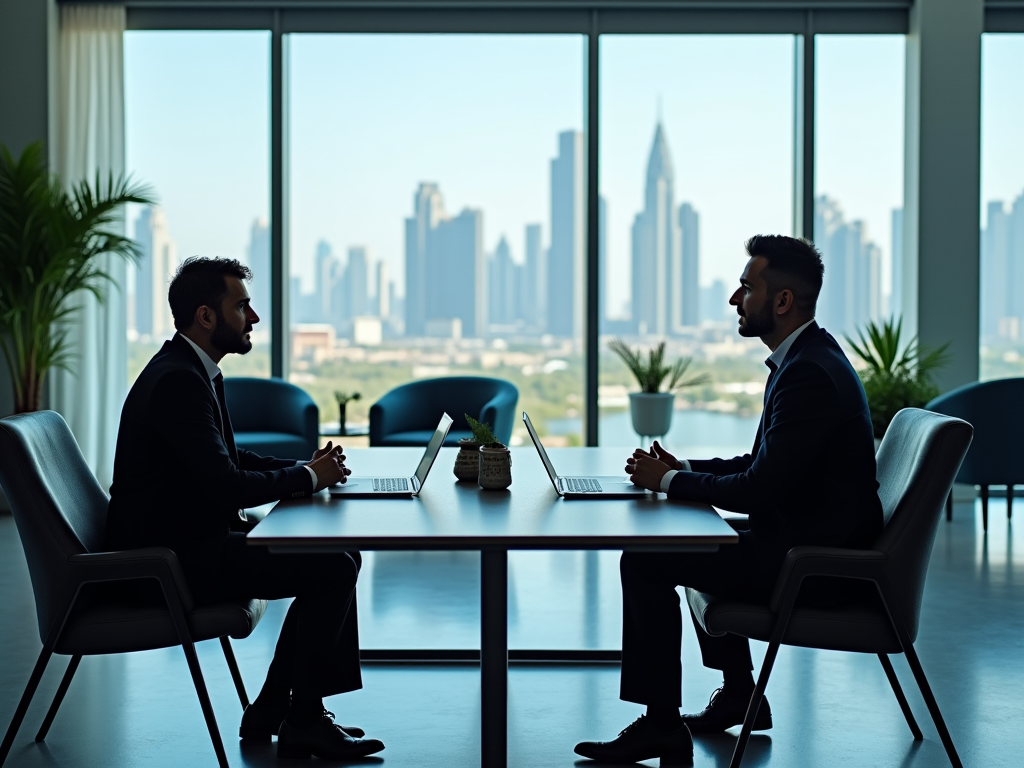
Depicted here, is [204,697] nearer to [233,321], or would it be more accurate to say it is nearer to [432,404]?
[233,321]

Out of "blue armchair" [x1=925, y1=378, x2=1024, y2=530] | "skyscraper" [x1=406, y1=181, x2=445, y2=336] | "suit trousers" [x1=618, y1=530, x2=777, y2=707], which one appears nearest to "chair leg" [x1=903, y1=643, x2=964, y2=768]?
"suit trousers" [x1=618, y1=530, x2=777, y2=707]

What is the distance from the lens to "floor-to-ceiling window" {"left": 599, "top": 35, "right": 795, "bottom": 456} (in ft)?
23.8

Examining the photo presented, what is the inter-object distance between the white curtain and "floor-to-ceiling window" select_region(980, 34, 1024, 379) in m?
5.92

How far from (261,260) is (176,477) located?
487cm

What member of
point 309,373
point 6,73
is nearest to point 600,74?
point 309,373

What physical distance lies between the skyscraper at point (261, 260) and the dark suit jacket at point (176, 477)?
4.75m

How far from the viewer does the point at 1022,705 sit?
3256 millimetres

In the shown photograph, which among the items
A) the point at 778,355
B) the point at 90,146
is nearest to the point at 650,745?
the point at 778,355

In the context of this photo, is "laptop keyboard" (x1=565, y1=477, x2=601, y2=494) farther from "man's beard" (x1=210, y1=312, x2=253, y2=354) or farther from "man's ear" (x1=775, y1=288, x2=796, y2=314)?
"man's beard" (x1=210, y1=312, x2=253, y2=354)

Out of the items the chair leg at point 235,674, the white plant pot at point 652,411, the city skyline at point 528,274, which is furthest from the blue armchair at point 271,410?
the chair leg at point 235,674

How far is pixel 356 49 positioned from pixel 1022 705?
582 centimetres

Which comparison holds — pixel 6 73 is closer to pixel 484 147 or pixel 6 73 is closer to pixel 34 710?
pixel 484 147

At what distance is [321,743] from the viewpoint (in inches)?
110

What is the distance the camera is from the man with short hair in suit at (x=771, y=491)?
8.51 ft
